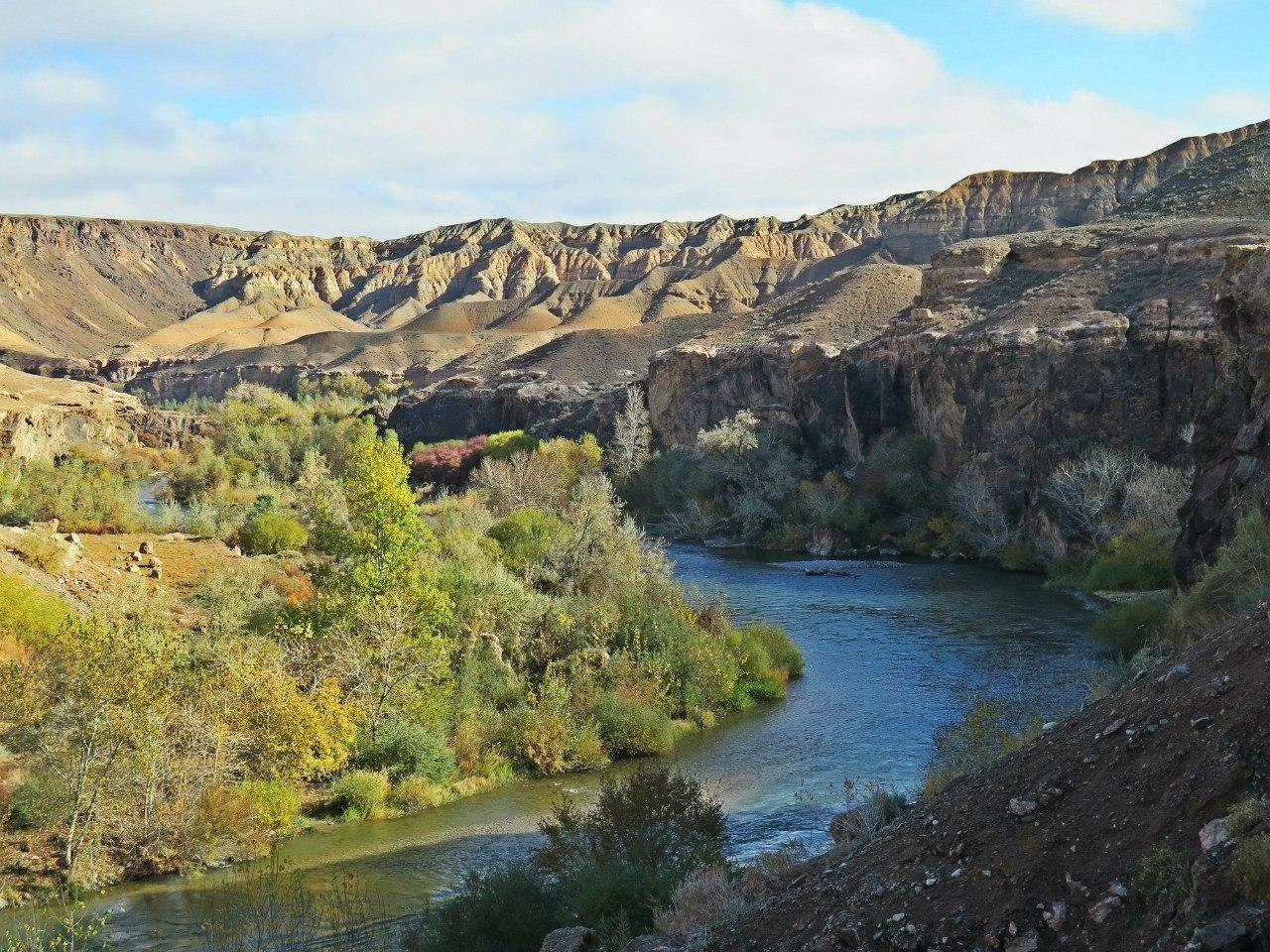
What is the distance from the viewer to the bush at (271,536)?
1233 inches

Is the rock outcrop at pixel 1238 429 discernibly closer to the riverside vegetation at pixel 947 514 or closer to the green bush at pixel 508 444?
the riverside vegetation at pixel 947 514

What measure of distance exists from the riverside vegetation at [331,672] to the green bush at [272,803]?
3 cm

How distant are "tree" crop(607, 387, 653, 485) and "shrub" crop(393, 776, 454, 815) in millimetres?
42113

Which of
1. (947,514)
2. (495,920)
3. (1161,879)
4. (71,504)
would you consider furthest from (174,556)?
(947,514)

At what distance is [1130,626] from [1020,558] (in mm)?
14979

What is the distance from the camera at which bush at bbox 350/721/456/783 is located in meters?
19.7

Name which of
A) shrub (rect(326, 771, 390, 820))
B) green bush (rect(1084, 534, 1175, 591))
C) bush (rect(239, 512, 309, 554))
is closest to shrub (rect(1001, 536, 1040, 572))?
green bush (rect(1084, 534, 1175, 591))

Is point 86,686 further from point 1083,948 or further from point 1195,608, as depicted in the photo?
point 1195,608

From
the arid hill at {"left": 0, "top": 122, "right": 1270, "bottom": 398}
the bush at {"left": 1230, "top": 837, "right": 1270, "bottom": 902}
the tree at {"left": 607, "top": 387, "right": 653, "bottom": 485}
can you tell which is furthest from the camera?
the arid hill at {"left": 0, "top": 122, "right": 1270, "bottom": 398}

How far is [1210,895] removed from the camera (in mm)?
6375

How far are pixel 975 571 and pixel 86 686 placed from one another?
31.9 meters

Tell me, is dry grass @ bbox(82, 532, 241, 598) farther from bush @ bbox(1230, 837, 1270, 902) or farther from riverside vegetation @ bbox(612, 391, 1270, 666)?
bush @ bbox(1230, 837, 1270, 902)

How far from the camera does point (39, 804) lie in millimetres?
15789

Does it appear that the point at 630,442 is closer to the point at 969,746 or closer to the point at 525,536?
Result: the point at 525,536
